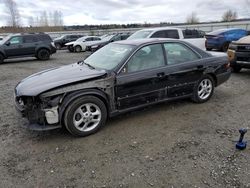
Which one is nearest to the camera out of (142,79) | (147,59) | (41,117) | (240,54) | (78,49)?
(41,117)

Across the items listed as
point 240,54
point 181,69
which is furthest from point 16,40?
point 181,69

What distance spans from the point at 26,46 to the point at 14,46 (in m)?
0.67

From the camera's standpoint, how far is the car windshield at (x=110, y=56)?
4.29 m

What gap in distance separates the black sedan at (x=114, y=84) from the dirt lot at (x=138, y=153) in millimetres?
344

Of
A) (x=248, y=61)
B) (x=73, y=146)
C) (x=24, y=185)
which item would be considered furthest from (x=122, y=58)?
(x=248, y=61)

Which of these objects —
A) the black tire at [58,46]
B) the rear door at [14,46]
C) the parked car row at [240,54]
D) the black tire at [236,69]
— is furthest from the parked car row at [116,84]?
the black tire at [58,46]

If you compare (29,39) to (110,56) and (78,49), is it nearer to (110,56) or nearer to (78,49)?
(78,49)

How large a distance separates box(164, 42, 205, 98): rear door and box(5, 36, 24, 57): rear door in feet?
39.0

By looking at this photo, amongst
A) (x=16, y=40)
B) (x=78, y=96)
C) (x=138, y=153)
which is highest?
(x=16, y=40)

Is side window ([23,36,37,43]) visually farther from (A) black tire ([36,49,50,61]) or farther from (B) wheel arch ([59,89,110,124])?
(B) wheel arch ([59,89,110,124])

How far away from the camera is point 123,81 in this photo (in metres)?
4.08

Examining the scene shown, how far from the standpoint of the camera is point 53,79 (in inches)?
155

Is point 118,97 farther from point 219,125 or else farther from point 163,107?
point 219,125

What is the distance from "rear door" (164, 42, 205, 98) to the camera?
15.3ft
